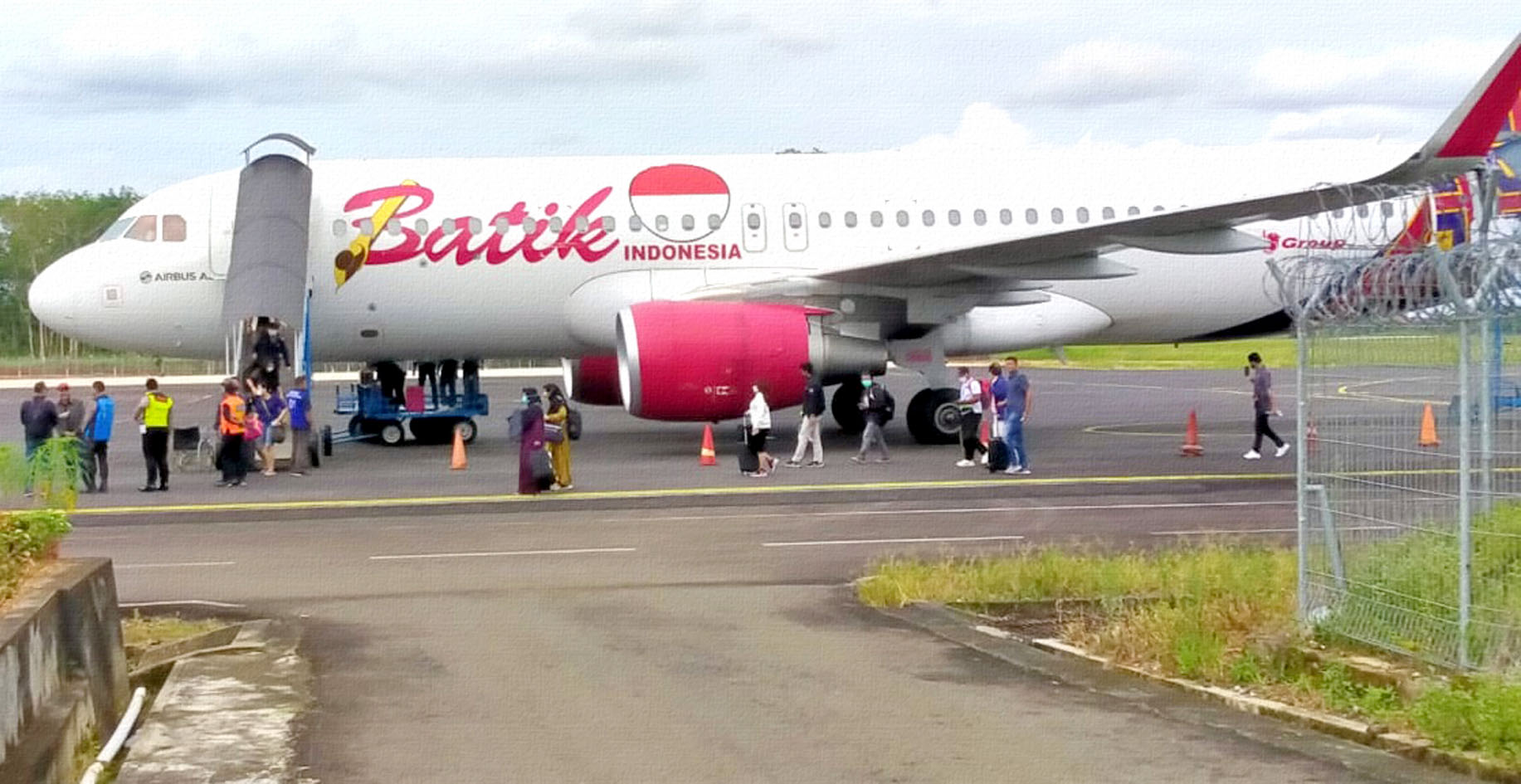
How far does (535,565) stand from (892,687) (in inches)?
231

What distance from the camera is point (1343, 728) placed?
8.39m

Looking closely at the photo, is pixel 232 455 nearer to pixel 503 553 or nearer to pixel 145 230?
pixel 145 230

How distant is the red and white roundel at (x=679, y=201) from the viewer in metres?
26.5

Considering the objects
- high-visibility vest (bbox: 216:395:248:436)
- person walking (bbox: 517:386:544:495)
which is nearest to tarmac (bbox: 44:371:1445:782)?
person walking (bbox: 517:386:544:495)

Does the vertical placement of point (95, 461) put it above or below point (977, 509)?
above

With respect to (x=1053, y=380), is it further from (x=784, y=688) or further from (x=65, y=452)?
(x=784, y=688)

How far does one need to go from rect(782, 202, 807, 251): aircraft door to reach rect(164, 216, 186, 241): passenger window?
338 inches

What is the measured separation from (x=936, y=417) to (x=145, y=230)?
458 inches

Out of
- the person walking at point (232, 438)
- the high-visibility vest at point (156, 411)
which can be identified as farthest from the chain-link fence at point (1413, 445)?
the high-visibility vest at point (156, 411)

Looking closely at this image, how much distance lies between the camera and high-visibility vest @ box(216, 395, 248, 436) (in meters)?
22.1

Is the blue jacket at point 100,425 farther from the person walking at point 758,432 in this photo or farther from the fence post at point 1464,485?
the fence post at point 1464,485

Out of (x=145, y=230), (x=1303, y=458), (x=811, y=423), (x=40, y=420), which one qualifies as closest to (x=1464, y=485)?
(x=1303, y=458)

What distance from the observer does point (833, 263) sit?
88.4ft

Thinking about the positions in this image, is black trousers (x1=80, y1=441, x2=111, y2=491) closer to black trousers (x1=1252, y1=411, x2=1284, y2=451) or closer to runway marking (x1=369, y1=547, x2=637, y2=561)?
runway marking (x1=369, y1=547, x2=637, y2=561)
